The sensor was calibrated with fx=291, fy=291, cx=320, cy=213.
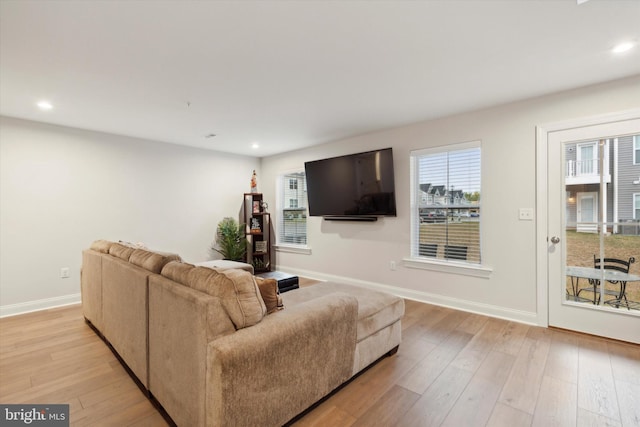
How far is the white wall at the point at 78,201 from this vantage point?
3.50 meters

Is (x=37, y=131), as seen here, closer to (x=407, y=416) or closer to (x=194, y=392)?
(x=194, y=392)

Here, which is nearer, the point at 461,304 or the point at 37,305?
the point at 461,304

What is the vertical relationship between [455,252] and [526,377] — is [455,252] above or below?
above

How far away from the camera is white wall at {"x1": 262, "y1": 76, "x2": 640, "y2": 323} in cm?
288

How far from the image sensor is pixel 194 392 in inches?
54.8

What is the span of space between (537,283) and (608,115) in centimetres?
168

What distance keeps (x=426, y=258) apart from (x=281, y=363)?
287 cm

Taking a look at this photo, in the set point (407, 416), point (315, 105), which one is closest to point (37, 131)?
point (315, 105)

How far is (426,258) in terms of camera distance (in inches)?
151

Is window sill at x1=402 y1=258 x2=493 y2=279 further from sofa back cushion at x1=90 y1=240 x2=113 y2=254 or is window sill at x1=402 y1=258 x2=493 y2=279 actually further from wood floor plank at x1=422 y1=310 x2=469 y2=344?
sofa back cushion at x1=90 y1=240 x2=113 y2=254

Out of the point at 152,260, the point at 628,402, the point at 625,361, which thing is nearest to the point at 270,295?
the point at 152,260

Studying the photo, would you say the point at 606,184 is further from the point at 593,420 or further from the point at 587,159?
the point at 593,420

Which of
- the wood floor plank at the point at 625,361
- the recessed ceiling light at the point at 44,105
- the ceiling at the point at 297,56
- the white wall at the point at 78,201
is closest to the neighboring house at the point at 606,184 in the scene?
the ceiling at the point at 297,56

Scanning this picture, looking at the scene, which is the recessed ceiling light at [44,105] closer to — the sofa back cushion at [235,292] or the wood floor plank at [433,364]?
the sofa back cushion at [235,292]
